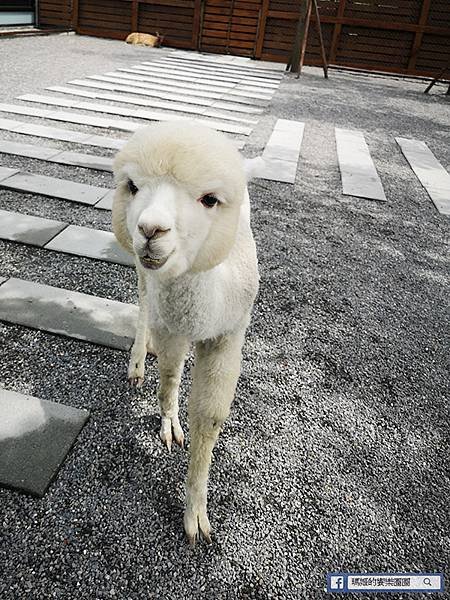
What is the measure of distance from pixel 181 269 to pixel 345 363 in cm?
198

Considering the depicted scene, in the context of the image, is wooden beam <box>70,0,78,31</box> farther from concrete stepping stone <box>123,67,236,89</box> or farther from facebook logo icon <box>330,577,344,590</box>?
facebook logo icon <box>330,577,344,590</box>

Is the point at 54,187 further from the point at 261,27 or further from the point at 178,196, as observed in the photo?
the point at 261,27

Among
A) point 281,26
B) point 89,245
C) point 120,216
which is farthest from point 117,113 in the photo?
point 281,26

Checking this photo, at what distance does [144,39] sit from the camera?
16.8 m

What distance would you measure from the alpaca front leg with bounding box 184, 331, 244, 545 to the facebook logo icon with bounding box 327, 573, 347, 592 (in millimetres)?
556

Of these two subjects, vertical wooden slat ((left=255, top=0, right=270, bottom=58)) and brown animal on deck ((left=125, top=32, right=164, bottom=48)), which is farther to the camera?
brown animal on deck ((left=125, top=32, right=164, bottom=48))

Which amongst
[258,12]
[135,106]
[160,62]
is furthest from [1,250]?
[258,12]

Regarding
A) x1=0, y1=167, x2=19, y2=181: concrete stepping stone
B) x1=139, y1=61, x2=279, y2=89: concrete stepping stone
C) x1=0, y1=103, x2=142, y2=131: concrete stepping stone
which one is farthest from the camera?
x1=139, y1=61, x2=279, y2=89: concrete stepping stone

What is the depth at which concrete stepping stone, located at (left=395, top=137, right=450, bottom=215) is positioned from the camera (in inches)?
234

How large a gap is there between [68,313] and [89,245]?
1.04 m

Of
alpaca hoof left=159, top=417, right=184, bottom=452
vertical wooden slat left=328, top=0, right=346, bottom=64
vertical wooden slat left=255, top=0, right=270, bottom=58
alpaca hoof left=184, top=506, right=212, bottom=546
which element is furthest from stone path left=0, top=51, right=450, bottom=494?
vertical wooden slat left=328, top=0, right=346, bottom=64

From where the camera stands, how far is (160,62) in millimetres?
13750

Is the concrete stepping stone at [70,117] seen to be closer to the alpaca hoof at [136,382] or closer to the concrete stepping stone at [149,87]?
the concrete stepping stone at [149,87]

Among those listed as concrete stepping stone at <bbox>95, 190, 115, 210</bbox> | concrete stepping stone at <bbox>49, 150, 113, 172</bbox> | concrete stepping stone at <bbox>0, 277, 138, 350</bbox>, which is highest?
concrete stepping stone at <bbox>49, 150, 113, 172</bbox>
